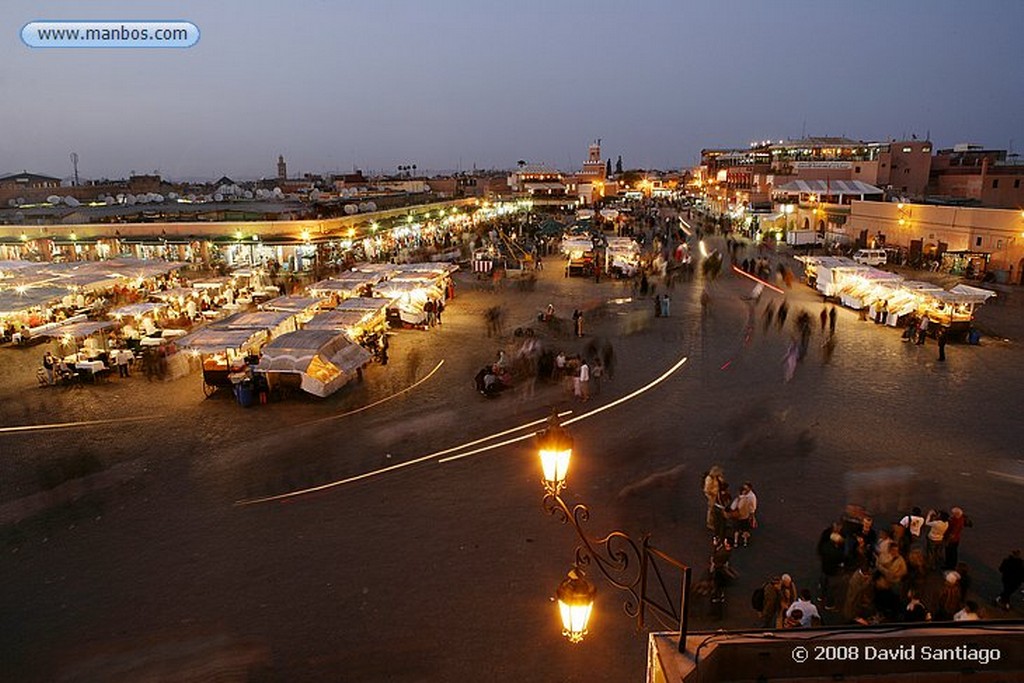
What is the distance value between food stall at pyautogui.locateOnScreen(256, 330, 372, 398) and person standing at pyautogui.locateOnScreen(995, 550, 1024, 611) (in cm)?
1258

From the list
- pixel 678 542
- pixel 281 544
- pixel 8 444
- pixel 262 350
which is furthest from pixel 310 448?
pixel 678 542

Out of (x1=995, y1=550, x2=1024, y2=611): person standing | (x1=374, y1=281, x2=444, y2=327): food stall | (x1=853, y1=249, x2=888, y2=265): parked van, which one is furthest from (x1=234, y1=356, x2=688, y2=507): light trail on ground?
(x1=853, y1=249, x2=888, y2=265): parked van

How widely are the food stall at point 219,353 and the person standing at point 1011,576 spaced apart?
1455cm

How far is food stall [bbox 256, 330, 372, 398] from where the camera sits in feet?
48.7

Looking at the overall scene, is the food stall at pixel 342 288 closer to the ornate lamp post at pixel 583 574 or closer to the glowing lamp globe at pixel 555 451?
the ornate lamp post at pixel 583 574

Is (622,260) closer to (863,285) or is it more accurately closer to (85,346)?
(863,285)

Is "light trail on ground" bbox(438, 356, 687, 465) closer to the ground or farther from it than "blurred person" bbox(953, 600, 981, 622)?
closer to the ground

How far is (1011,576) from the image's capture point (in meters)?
6.98

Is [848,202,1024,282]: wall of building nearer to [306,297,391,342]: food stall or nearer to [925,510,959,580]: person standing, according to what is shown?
[925,510,959,580]: person standing

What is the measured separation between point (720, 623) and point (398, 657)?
3.46m

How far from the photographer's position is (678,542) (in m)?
8.45

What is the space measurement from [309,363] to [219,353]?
268 cm

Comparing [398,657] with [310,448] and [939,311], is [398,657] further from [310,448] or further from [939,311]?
[939,311]

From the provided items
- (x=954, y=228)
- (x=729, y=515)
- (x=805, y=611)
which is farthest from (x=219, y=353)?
(x=954, y=228)
